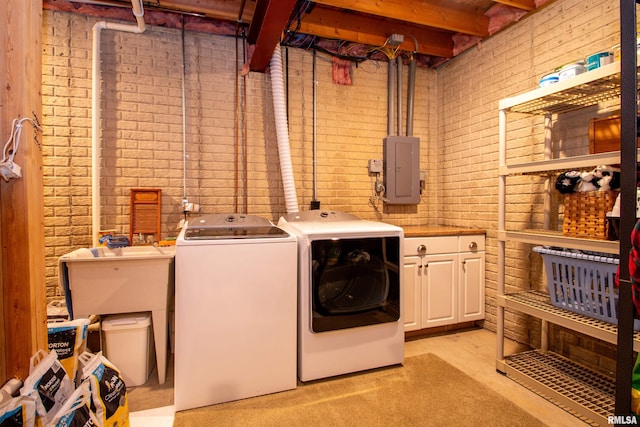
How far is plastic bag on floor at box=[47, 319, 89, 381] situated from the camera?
5.18 feet

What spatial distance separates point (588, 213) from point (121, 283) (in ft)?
9.31

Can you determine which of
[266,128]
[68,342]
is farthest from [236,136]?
[68,342]

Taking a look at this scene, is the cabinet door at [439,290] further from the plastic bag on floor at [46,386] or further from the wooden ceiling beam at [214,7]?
the wooden ceiling beam at [214,7]

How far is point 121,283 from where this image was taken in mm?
1999

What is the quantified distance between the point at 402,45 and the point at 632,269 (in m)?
2.92

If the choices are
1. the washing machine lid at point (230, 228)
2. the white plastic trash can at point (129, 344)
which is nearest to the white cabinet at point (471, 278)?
the washing machine lid at point (230, 228)

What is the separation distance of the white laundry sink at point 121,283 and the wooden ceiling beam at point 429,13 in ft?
8.07

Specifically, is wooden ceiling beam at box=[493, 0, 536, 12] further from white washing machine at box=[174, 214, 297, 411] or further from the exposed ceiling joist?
white washing machine at box=[174, 214, 297, 411]

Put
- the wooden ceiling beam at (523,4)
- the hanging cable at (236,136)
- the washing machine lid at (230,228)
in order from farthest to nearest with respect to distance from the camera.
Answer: the hanging cable at (236,136), the wooden ceiling beam at (523,4), the washing machine lid at (230,228)

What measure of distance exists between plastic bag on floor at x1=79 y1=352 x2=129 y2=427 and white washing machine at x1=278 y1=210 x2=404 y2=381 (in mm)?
1038

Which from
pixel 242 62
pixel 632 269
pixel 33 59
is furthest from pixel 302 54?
→ pixel 632 269

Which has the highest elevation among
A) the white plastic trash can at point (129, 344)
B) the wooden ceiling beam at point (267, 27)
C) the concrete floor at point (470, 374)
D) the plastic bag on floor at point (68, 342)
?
the wooden ceiling beam at point (267, 27)

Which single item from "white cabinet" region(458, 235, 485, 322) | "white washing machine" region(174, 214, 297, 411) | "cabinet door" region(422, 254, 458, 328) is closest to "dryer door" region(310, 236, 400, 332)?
"white washing machine" region(174, 214, 297, 411)

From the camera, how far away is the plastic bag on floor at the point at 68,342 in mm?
1580
